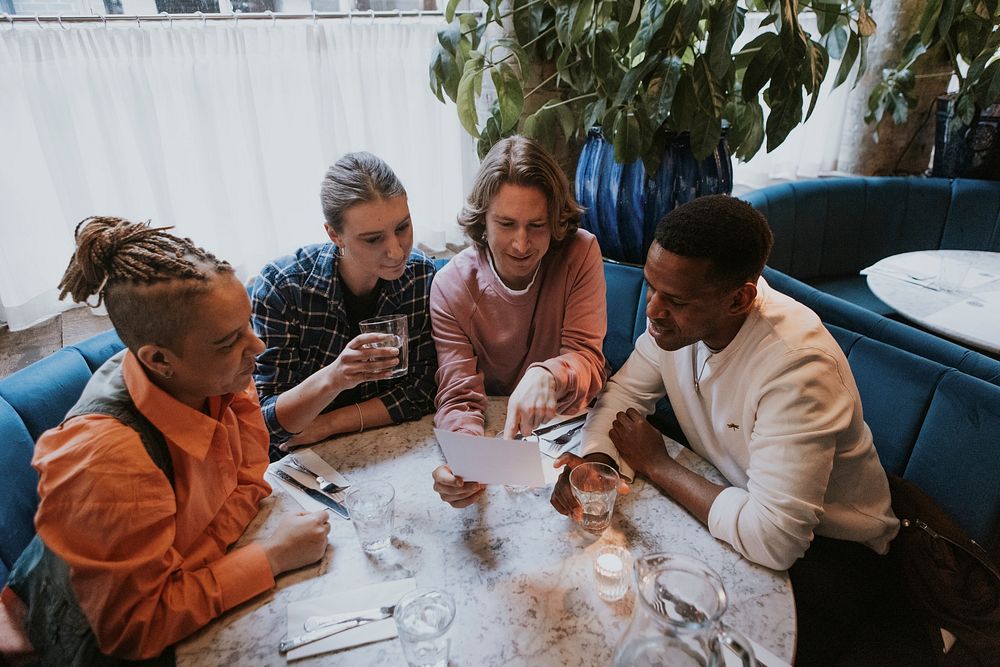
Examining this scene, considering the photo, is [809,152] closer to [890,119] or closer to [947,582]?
[890,119]

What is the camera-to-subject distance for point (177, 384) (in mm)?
1040

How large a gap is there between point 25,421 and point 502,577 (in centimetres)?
107

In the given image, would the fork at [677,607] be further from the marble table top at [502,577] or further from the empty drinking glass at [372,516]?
the empty drinking glass at [372,516]

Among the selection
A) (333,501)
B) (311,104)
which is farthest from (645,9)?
(333,501)

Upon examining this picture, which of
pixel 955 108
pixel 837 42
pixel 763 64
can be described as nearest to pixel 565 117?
pixel 763 64

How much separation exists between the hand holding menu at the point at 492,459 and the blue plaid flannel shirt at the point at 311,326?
0.42 metres

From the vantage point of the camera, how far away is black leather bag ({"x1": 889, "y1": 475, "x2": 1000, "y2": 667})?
3.72 feet

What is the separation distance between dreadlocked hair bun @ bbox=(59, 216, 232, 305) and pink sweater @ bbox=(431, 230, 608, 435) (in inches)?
29.2

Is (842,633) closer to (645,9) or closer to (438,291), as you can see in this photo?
(438,291)

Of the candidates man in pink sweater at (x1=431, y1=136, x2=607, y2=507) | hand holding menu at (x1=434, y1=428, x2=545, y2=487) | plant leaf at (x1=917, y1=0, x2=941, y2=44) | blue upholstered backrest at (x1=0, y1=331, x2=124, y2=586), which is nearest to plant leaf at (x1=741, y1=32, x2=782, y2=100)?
man in pink sweater at (x1=431, y1=136, x2=607, y2=507)

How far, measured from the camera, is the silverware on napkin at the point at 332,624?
2.88ft

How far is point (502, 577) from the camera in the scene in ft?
3.24

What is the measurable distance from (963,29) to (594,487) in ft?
9.12

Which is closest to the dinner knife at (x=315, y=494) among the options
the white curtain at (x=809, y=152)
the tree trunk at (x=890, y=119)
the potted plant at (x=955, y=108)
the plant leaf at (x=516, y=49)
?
the plant leaf at (x=516, y=49)
